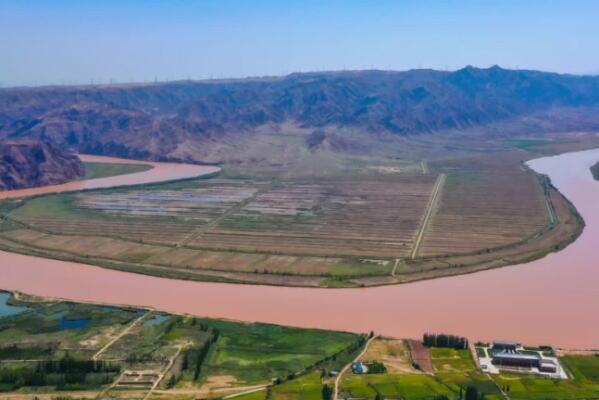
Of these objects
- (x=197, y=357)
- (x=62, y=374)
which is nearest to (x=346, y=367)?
(x=197, y=357)

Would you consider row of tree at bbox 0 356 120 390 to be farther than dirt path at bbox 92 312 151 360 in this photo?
No

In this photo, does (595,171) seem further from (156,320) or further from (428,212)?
(156,320)

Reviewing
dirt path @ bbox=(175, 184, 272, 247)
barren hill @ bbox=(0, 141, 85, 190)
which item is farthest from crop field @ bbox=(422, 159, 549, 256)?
barren hill @ bbox=(0, 141, 85, 190)

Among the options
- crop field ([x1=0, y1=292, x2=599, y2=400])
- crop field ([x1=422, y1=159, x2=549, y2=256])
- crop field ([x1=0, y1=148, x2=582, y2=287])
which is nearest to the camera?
crop field ([x1=0, y1=292, x2=599, y2=400])

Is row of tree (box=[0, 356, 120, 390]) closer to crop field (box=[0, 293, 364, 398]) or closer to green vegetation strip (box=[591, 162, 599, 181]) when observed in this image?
crop field (box=[0, 293, 364, 398])

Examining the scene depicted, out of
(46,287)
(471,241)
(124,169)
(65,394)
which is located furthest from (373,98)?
(65,394)

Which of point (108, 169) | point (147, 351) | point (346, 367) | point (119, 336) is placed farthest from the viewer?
point (108, 169)
